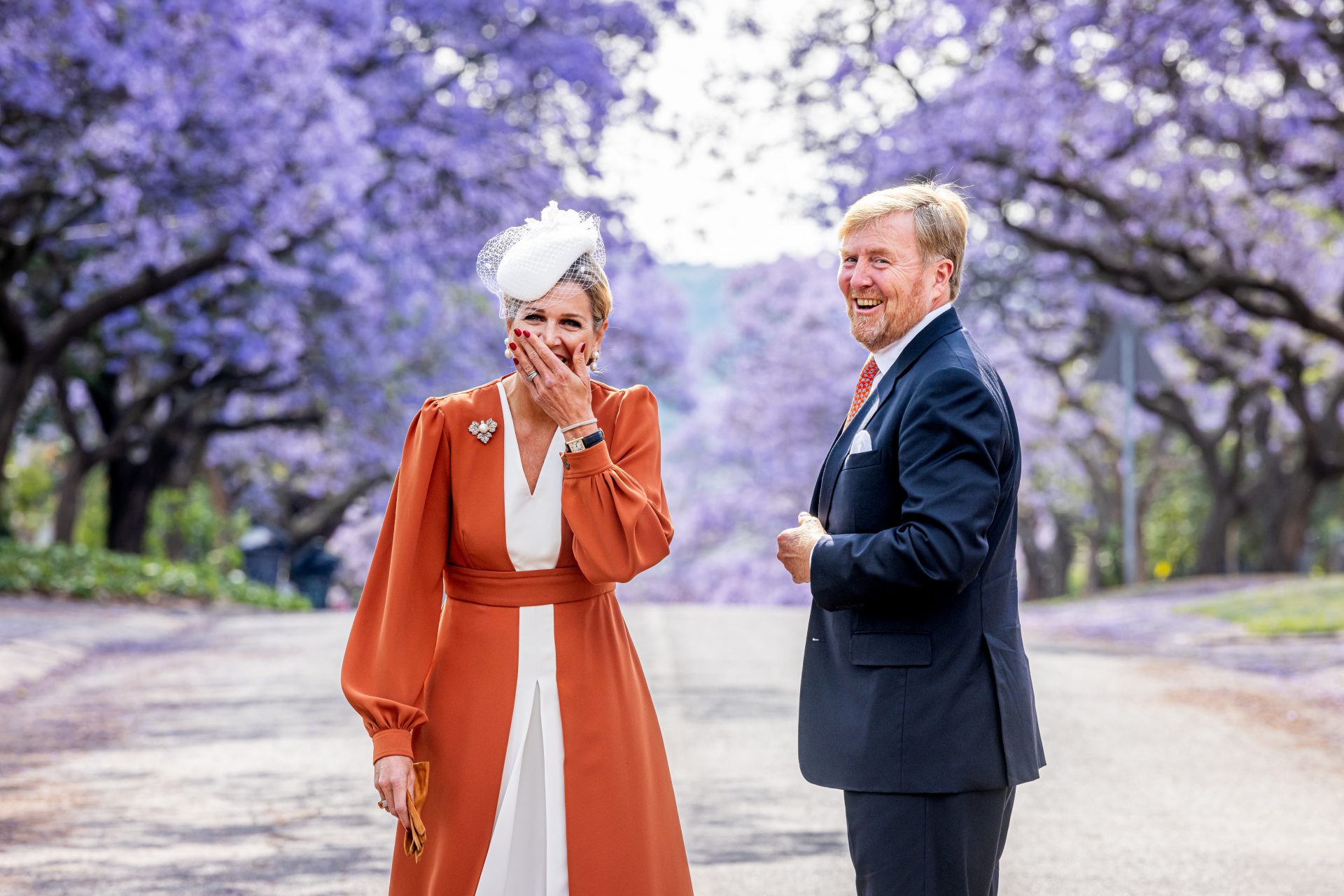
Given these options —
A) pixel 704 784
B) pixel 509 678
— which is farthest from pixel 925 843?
pixel 704 784

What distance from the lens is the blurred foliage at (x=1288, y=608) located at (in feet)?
42.3

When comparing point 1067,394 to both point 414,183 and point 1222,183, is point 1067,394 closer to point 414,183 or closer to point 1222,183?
point 1222,183

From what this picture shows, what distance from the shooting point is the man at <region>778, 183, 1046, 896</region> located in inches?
106

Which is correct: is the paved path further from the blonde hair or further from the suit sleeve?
the blonde hair

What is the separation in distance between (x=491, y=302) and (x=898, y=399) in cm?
2662

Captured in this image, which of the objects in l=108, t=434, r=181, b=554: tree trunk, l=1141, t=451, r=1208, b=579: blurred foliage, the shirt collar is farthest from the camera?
l=1141, t=451, r=1208, b=579: blurred foliage

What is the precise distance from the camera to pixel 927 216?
2.88 m

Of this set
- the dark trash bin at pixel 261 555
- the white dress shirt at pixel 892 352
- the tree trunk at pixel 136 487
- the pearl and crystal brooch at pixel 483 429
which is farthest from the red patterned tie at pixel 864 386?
the tree trunk at pixel 136 487

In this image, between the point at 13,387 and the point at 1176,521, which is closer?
the point at 13,387

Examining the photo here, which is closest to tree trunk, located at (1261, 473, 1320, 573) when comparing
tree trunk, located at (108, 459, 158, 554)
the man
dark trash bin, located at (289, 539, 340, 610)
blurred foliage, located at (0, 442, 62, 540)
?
dark trash bin, located at (289, 539, 340, 610)

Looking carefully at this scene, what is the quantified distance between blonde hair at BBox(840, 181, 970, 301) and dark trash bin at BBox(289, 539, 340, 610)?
21.8m

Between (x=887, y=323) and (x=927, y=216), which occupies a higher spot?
(x=927, y=216)

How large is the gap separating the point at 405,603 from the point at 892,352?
40.2 inches

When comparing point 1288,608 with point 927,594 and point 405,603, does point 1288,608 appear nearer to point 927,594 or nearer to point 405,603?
point 927,594
